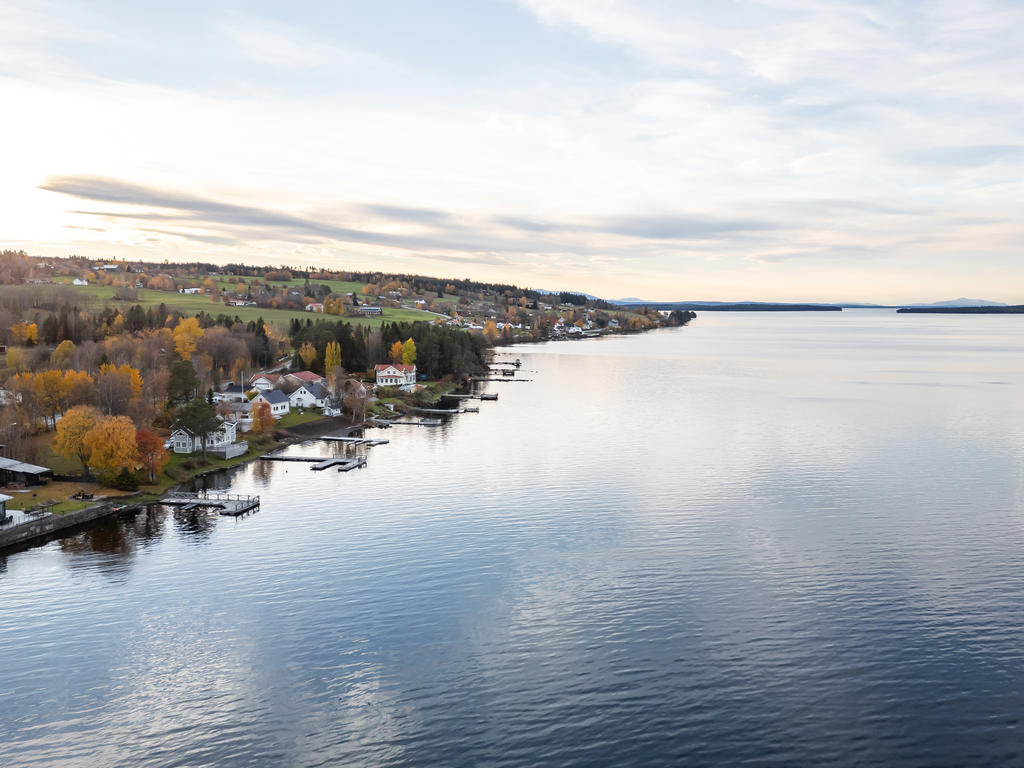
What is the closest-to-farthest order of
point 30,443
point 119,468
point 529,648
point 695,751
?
point 695,751
point 529,648
point 119,468
point 30,443

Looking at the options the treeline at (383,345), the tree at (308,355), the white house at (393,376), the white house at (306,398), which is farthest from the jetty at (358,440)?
the treeline at (383,345)

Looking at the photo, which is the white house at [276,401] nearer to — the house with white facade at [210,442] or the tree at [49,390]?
the house with white facade at [210,442]

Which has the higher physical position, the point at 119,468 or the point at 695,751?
the point at 119,468

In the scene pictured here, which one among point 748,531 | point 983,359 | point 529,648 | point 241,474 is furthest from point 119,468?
point 983,359

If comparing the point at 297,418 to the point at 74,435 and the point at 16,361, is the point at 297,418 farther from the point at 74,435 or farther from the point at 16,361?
the point at 16,361

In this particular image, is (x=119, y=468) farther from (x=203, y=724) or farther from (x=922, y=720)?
(x=922, y=720)

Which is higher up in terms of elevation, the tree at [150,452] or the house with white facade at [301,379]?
the house with white facade at [301,379]
